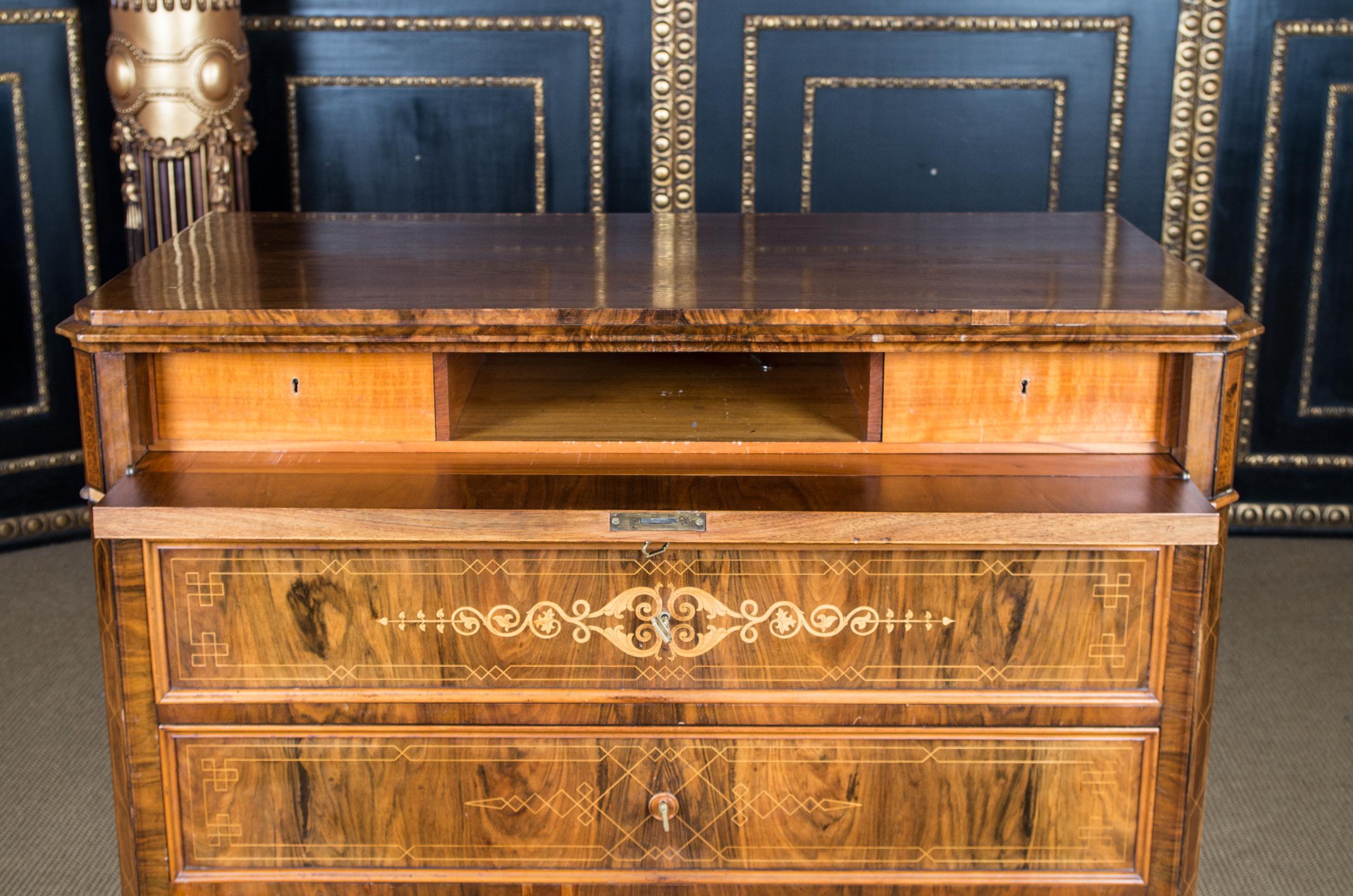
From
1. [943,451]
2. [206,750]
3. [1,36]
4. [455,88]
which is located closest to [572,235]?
[943,451]

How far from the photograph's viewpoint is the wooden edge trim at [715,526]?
177 cm

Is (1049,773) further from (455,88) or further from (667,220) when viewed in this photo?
(455,88)

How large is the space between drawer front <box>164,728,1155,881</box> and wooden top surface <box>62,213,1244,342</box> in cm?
Result: 51

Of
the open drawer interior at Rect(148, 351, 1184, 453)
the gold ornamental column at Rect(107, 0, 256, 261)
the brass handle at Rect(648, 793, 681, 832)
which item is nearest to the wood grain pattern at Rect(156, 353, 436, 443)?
the open drawer interior at Rect(148, 351, 1184, 453)

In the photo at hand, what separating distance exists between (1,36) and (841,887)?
8.10 feet

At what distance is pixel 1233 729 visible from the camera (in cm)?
271

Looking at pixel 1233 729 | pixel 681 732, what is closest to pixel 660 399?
pixel 681 732

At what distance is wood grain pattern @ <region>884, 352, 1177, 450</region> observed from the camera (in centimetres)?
186

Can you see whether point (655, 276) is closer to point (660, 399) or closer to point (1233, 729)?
point (660, 399)

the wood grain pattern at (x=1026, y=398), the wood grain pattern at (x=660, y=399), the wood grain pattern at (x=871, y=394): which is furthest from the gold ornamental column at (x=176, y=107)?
the wood grain pattern at (x=1026, y=398)

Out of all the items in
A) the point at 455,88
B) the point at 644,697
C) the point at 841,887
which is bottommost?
the point at 841,887

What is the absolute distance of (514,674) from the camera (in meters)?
1.88

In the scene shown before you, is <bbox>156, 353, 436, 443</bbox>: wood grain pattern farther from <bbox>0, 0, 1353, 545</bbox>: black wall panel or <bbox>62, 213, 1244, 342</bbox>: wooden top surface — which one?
<bbox>0, 0, 1353, 545</bbox>: black wall panel

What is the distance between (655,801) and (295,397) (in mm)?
667
